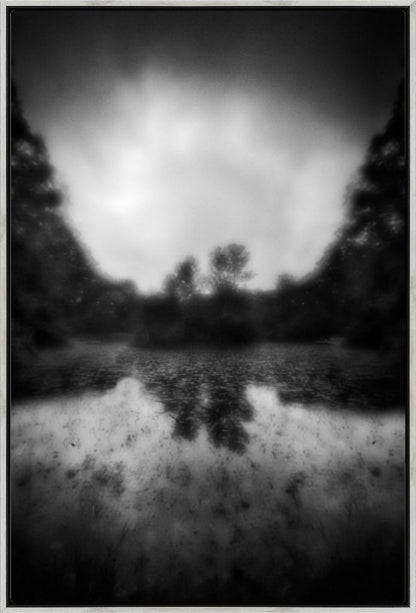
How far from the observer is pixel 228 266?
10.4ft

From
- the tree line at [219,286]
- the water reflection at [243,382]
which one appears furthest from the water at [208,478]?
the tree line at [219,286]

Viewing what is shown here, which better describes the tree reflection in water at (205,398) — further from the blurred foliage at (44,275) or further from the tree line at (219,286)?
the blurred foliage at (44,275)

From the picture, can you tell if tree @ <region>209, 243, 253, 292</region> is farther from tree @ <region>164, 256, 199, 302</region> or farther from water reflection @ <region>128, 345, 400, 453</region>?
water reflection @ <region>128, 345, 400, 453</region>

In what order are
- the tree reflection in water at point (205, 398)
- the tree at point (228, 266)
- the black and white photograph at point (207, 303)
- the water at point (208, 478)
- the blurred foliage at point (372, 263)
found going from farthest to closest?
1. the tree at point (228, 266)
2. the tree reflection in water at point (205, 398)
3. the blurred foliage at point (372, 263)
4. the black and white photograph at point (207, 303)
5. the water at point (208, 478)

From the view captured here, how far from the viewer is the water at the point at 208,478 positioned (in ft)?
8.25

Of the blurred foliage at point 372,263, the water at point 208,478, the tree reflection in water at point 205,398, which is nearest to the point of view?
the water at point 208,478

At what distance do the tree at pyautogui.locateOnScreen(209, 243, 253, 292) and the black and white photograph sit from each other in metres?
0.04

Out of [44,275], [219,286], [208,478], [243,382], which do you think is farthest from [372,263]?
[44,275]

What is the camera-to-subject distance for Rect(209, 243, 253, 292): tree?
10.2 feet

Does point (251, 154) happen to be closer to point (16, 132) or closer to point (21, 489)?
point (16, 132)

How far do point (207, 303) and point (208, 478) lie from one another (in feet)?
8.47

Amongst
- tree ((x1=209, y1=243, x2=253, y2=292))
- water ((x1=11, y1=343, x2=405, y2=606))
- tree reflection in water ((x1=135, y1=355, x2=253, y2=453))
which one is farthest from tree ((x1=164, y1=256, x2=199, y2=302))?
tree reflection in water ((x1=135, y1=355, x2=253, y2=453))

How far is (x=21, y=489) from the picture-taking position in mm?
2814

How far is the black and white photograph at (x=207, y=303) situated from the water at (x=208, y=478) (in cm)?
3
